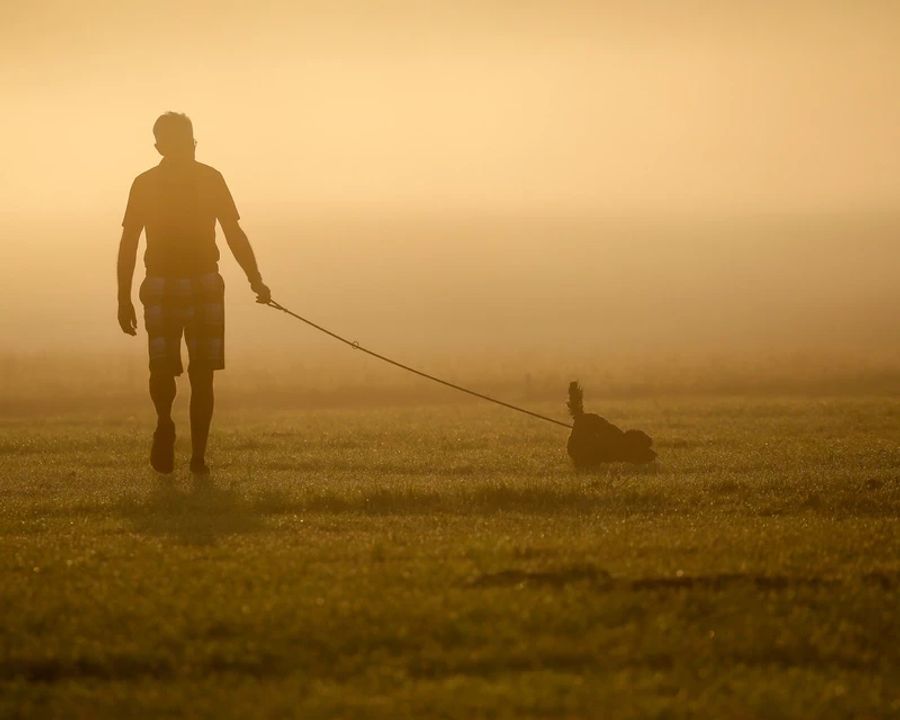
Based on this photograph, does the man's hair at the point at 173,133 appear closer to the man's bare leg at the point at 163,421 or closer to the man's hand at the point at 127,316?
the man's hand at the point at 127,316

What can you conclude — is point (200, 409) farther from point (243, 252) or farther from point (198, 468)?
point (243, 252)

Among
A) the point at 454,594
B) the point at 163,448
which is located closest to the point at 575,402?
the point at 163,448

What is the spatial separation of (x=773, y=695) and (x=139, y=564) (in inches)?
174

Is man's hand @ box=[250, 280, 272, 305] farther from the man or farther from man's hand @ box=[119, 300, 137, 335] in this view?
man's hand @ box=[119, 300, 137, 335]

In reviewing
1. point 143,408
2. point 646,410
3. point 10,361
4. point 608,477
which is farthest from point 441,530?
point 10,361

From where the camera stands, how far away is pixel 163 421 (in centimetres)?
1411

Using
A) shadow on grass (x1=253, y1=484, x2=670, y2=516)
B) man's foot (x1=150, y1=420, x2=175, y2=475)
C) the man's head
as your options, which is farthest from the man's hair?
shadow on grass (x1=253, y1=484, x2=670, y2=516)

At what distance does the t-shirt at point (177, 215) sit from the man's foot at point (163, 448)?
150 cm

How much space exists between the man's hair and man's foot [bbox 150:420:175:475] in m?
2.59

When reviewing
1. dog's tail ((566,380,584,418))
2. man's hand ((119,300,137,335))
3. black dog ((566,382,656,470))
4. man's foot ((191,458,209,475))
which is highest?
man's hand ((119,300,137,335))

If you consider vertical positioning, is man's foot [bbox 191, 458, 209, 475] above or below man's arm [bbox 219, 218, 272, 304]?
below

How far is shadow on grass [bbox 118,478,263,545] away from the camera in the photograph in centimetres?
1108

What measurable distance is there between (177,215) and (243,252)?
2.83 feet

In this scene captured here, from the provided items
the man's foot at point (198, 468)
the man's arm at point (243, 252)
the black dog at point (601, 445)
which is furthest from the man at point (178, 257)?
the black dog at point (601, 445)
